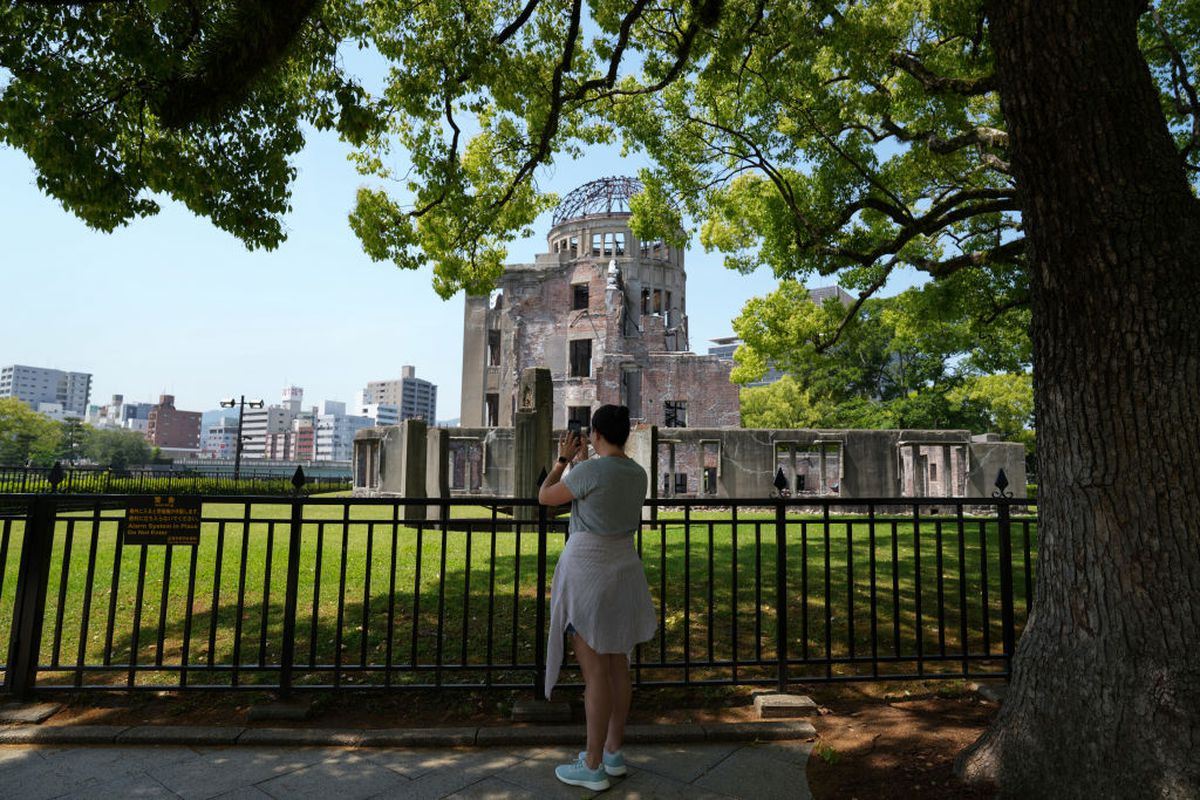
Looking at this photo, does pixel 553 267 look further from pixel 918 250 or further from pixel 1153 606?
pixel 1153 606

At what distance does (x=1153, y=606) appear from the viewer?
2881 mm

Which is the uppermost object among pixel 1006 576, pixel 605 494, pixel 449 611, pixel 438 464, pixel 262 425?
pixel 262 425

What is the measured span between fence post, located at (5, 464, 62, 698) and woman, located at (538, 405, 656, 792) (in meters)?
3.65

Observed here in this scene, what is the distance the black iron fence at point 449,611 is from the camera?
14.2 feet

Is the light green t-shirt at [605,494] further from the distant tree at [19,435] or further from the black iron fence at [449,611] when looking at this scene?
the distant tree at [19,435]

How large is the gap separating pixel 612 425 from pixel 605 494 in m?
0.38

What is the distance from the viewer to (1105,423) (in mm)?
3010

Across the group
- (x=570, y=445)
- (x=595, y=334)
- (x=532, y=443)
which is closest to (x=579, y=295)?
(x=595, y=334)

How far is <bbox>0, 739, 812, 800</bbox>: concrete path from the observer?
3.24 m

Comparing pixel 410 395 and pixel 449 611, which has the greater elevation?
pixel 410 395

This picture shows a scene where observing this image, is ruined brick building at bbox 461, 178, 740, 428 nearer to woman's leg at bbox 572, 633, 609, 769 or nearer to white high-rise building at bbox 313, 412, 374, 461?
woman's leg at bbox 572, 633, 609, 769

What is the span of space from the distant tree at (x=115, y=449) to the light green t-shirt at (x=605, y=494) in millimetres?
85488

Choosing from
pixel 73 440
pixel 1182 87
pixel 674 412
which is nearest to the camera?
pixel 1182 87

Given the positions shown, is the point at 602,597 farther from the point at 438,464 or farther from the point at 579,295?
the point at 579,295
